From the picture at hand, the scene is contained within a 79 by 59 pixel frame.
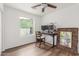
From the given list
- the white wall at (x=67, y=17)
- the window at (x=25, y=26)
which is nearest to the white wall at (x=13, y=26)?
the window at (x=25, y=26)

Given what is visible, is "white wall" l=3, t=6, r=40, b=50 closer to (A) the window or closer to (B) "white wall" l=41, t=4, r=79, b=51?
(A) the window

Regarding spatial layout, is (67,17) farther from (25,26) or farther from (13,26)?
(13,26)

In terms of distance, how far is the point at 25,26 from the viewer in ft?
6.10

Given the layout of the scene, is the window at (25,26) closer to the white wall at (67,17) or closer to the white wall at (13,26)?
the white wall at (13,26)

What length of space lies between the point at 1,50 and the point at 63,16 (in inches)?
81.7

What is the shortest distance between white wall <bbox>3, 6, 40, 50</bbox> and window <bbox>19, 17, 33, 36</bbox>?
9 cm

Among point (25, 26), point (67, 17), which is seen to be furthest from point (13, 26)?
point (67, 17)

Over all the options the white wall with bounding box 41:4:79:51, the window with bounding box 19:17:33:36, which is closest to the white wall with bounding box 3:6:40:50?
the window with bounding box 19:17:33:36

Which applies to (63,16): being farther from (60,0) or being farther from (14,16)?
(60,0)

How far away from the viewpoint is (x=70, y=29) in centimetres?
239

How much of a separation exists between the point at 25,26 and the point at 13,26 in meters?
0.35

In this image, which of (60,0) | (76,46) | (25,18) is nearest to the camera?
(60,0)

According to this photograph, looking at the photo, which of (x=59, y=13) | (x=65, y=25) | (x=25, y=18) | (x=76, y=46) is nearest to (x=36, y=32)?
(x=25, y=18)

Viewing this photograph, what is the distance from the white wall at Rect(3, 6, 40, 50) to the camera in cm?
193
